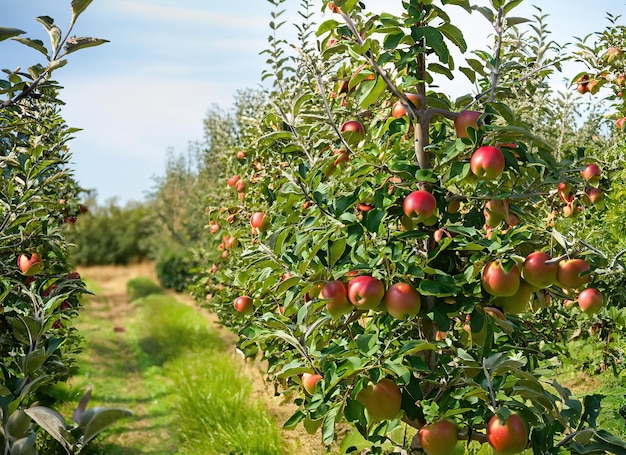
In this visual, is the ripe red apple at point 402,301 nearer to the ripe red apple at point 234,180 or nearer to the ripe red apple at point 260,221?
the ripe red apple at point 260,221

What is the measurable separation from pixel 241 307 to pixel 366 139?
1.21 metres

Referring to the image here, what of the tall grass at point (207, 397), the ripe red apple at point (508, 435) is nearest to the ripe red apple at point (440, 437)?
the ripe red apple at point (508, 435)

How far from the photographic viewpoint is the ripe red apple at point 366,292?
195 cm

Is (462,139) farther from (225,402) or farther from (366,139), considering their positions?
(225,402)

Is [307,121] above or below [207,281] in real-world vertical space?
above

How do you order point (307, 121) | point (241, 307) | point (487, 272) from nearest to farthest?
point (487, 272)
point (241, 307)
point (307, 121)

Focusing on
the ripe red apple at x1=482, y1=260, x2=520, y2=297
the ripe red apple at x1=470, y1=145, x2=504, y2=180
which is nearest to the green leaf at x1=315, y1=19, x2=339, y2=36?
the ripe red apple at x1=470, y1=145, x2=504, y2=180

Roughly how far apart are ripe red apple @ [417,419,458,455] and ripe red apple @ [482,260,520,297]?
19.0 inches

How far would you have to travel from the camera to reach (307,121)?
3.81m

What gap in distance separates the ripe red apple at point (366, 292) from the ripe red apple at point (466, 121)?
26.0 inches

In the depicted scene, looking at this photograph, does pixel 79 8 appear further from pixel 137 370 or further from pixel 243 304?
pixel 137 370

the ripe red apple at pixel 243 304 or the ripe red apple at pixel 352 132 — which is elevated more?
the ripe red apple at pixel 352 132

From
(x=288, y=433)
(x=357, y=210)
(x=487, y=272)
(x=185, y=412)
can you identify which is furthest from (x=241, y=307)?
(x=185, y=412)

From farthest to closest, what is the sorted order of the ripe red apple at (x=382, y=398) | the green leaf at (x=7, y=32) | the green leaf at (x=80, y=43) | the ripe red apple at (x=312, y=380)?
the ripe red apple at (x=312, y=380)
the ripe red apple at (x=382, y=398)
the green leaf at (x=80, y=43)
the green leaf at (x=7, y=32)
